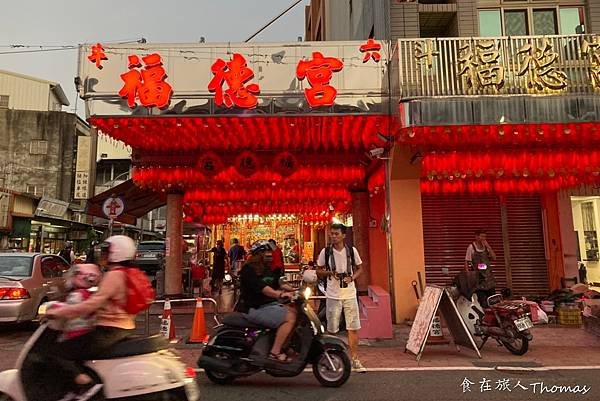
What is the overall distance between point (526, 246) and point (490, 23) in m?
6.39

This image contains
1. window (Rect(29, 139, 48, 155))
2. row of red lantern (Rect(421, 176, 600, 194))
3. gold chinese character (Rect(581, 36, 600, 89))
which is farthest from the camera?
window (Rect(29, 139, 48, 155))

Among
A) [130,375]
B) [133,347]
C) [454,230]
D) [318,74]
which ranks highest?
[318,74]

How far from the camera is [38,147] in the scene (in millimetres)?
31797

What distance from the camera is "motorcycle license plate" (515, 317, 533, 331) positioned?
24.2 ft

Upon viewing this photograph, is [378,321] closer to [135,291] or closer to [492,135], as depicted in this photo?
[492,135]

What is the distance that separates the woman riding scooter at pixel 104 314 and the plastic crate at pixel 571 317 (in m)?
9.54

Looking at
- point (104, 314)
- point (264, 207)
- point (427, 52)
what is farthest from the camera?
point (264, 207)

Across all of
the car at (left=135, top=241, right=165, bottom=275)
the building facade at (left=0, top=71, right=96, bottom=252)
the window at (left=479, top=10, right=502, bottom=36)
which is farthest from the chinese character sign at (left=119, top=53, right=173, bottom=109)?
the building facade at (left=0, top=71, right=96, bottom=252)

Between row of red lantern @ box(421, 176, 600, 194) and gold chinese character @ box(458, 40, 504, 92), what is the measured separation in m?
4.39

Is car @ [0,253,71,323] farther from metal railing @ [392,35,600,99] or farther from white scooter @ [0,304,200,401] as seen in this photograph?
metal railing @ [392,35,600,99]

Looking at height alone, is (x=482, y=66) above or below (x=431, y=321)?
above

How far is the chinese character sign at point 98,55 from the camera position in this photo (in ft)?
31.4

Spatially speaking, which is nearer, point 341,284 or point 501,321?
point 341,284

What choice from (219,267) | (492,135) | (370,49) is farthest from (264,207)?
(492,135)
